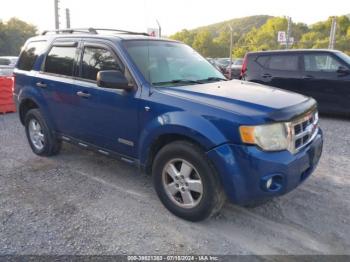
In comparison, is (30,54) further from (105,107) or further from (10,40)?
(10,40)

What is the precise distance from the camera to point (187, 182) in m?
3.44

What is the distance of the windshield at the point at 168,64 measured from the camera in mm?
3902

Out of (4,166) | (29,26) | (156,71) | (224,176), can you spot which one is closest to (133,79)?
(156,71)

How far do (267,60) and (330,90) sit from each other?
1.85m

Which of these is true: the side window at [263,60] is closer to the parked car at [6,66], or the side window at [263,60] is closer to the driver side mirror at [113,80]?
the driver side mirror at [113,80]

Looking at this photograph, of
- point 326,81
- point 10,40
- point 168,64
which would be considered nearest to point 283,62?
point 326,81

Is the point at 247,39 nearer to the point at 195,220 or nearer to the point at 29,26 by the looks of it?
the point at 29,26

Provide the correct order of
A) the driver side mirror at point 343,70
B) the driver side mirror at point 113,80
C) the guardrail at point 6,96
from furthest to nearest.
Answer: the guardrail at point 6,96, the driver side mirror at point 343,70, the driver side mirror at point 113,80

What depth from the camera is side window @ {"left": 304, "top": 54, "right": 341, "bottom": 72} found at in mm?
8602

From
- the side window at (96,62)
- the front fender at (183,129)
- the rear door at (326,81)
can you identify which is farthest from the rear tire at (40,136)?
the rear door at (326,81)

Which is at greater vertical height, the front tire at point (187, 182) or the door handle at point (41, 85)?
the door handle at point (41, 85)

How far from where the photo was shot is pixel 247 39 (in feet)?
259

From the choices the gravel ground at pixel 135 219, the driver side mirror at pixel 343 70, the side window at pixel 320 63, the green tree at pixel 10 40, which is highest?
the green tree at pixel 10 40

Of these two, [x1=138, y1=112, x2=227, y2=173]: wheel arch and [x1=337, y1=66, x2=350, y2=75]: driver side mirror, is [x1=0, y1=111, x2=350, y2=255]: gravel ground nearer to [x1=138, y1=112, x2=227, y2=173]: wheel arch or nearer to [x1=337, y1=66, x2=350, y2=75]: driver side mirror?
[x1=138, y1=112, x2=227, y2=173]: wheel arch
